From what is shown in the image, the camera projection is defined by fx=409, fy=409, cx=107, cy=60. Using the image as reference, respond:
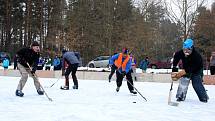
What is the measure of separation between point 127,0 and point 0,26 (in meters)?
16.1

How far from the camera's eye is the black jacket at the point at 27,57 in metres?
10.8

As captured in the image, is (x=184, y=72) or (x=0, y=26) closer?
(x=184, y=72)

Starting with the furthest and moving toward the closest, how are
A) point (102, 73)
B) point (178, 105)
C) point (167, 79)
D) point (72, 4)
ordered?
point (72, 4), point (102, 73), point (167, 79), point (178, 105)

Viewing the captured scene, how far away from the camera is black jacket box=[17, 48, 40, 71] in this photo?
427 inches

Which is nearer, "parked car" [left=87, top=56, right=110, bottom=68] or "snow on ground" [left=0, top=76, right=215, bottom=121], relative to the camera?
"snow on ground" [left=0, top=76, right=215, bottom=121]

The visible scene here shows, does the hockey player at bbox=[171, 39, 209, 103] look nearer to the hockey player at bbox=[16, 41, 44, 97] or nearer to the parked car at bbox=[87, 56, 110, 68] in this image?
the hockey player at bbox=[16, 41, 44, 97]

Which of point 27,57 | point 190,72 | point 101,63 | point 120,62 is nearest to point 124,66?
point 120,62

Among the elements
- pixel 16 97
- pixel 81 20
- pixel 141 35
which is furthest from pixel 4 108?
pixel 81 20

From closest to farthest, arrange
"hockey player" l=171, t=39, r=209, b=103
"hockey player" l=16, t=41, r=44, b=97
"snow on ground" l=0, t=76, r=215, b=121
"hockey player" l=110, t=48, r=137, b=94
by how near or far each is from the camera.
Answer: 1. "snow on ground" l=0, t=76, r=215, b=121
2. "hockey player" l=171, t=39, r=209, b=103
3. "hockey player" l=16, t=41, r=44, b=97
4. "hockey player" l=110, t=48, r=137, b=94

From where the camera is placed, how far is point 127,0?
147 feet

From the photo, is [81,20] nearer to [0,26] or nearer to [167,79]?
[0,26]

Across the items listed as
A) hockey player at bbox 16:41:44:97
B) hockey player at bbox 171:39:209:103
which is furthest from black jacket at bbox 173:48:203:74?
hockey player at bbox 16:41:44:97

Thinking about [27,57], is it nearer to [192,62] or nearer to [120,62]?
[120,62]

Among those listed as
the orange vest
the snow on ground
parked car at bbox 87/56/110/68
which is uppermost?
the orange vest
